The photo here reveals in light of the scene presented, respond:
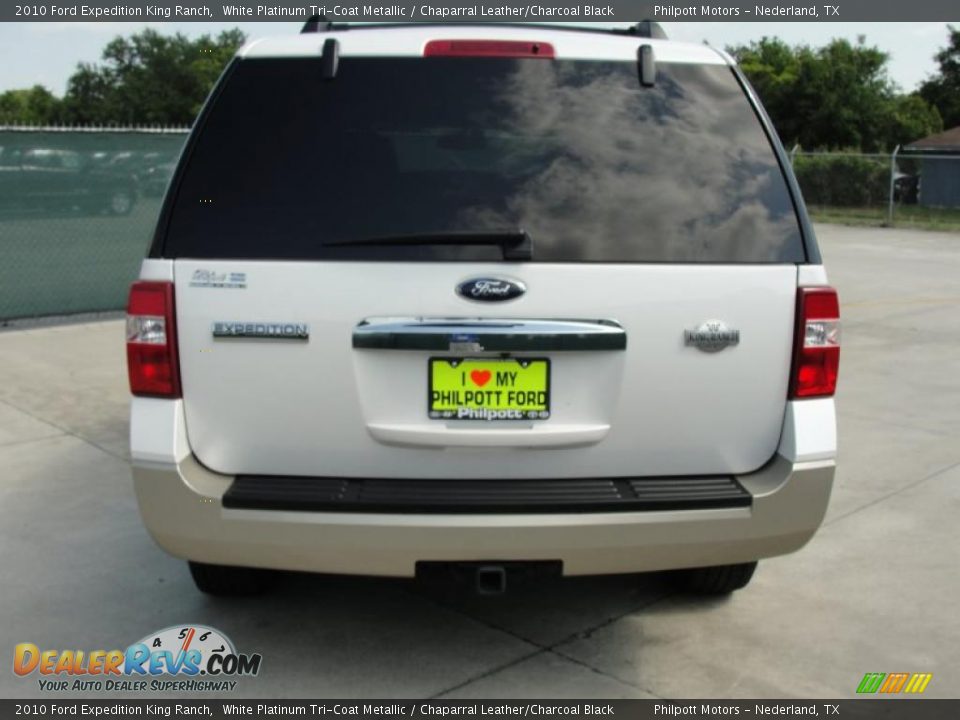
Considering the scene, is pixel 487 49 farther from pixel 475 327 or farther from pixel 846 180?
pixel 846 180

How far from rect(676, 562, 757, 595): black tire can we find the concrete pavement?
0.16 feet

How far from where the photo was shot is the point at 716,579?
13.8 feet

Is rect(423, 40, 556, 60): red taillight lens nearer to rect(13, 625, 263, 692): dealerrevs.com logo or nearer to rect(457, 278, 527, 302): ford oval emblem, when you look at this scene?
rect(457, 278, 527, 302): ford oval emblem

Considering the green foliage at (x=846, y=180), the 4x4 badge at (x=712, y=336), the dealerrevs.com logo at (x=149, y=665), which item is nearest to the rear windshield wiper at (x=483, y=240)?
the 4x4 badge at (x=712, y=336)

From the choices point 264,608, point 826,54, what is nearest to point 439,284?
point 264,608

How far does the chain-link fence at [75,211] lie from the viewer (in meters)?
10.6

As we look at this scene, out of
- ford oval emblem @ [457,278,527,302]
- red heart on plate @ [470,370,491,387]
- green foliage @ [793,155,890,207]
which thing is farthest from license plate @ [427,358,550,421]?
green foliage @ [793,155,890,207]

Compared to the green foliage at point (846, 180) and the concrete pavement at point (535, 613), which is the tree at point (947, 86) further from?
the concrete pavement at point (535, 613)

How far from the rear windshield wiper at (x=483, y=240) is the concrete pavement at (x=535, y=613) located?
1.41 m

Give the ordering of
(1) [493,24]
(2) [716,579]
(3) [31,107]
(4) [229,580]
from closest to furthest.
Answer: (1) [493,24] < (4) [229,580] < (2) [716,579] < (3) [31,107]

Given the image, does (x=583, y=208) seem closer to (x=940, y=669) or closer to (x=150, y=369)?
(x=150, y=369)

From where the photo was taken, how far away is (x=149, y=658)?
3.79 m

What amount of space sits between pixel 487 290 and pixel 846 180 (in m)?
31.0

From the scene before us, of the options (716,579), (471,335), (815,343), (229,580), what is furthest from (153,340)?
(716,579)
